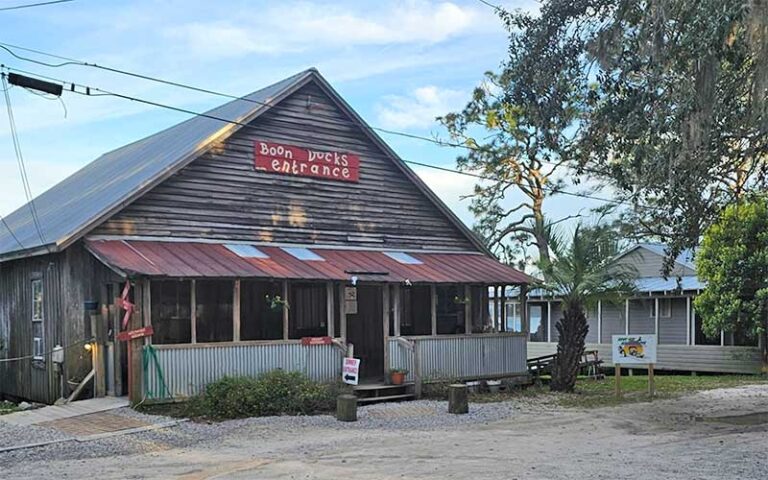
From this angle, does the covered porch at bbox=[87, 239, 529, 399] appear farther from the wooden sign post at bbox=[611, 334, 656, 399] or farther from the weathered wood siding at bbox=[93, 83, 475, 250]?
the wooden sign post at bbox=[611, 334, 656, 399]

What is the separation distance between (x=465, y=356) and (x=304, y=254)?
13.9 ft

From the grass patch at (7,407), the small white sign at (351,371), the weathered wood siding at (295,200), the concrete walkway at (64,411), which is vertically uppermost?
the weathered wood siding at (295,200)

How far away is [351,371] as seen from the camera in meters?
15.3

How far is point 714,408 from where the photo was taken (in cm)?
1555

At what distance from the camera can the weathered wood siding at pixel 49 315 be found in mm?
15109

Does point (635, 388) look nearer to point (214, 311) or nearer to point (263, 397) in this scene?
point (263, 397)

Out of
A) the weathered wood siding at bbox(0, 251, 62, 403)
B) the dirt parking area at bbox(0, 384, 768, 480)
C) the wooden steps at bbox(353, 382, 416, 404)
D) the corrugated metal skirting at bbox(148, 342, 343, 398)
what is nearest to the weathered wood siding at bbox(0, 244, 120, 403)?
the weathered wood siding at bbox(0, 251, 62, 403)

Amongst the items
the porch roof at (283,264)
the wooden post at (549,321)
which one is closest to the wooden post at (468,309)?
the porch roof at (283,264)

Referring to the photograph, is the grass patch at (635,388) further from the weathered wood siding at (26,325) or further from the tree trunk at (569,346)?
the weathered wood siding at (26,325)

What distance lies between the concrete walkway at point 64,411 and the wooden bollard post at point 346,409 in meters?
3.59

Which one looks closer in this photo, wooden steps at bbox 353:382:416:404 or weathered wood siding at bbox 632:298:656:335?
wooden steps at bbox 353:382:416:404

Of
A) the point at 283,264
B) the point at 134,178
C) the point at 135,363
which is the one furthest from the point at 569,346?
the point at 134,178

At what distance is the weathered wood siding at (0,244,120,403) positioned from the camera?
15109 millimetres

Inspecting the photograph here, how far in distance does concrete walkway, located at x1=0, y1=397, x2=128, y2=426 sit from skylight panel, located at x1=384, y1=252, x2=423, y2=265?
22.2 feet
